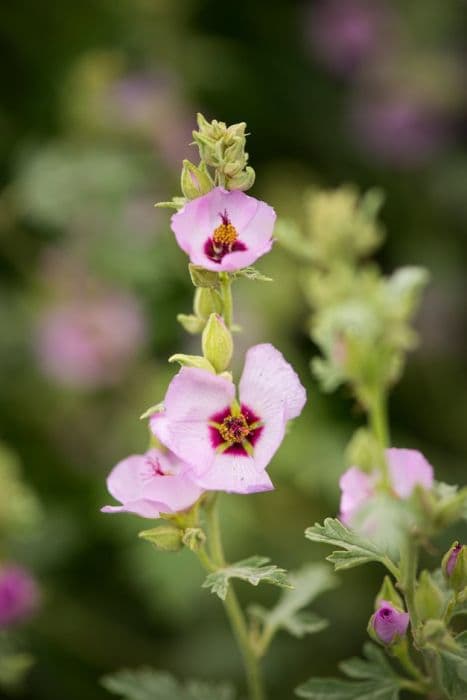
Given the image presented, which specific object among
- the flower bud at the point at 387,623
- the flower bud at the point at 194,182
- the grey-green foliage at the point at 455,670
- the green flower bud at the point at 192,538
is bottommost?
the grey-green foliage at the point at 455,670

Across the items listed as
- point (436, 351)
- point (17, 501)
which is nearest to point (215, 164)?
point (17, 501)

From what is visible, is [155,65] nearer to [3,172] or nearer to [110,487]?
[3,172]

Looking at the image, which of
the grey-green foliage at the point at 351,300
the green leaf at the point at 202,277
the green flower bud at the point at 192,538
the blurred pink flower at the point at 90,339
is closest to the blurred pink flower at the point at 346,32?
the blurred pink flower at the point at 90,339

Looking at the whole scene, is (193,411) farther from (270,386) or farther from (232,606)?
(232,606)

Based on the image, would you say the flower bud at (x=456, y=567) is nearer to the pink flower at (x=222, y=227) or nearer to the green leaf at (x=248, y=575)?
the green leaf at (x=248, y=575)

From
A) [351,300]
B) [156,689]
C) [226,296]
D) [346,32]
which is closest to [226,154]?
[226,296]

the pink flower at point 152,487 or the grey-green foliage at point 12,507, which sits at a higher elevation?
the grey-green foliage at point 12,507
